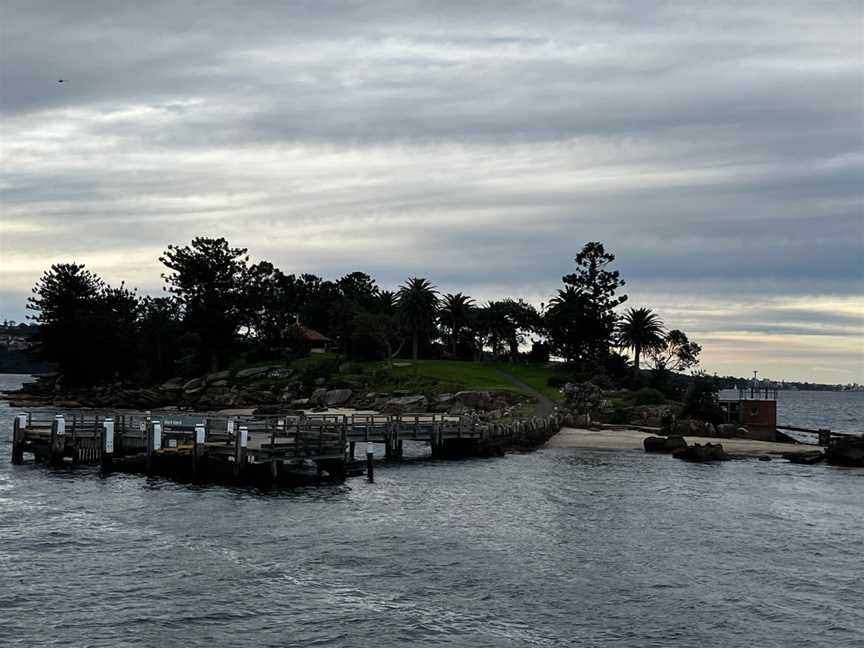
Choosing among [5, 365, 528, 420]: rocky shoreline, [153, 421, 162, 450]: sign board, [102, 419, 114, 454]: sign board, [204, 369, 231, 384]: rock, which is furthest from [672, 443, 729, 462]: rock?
[204, 369, 231, 384]: rock

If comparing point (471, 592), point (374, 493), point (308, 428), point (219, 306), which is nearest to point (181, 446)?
point (308, 428)

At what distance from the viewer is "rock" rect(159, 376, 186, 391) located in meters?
135

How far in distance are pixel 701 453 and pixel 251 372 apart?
8454cm

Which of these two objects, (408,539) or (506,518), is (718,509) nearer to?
(506,518)

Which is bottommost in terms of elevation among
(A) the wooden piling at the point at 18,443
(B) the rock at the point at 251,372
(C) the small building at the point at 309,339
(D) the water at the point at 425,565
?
(D) the water at the point at 425,565

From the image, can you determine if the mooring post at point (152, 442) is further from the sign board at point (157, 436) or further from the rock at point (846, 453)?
the rock at point (846, 453)

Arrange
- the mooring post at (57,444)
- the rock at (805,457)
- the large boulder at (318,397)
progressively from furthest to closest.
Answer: the large boulder at (318,397) < the rock at (805,457) < the mooring post at (57,444)

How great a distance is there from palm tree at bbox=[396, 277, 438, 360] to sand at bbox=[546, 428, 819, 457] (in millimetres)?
56696

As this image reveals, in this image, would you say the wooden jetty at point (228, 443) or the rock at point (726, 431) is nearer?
the wooden jetty at point (228, 443)

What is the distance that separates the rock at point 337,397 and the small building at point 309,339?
35.8m

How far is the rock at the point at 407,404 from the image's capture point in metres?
104

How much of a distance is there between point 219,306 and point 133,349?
20.7 metres

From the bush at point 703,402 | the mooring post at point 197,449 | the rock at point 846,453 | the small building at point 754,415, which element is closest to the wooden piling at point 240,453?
the mooring post at point 197,449

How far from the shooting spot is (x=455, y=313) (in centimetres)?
15225
